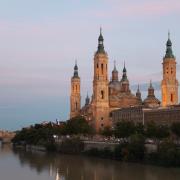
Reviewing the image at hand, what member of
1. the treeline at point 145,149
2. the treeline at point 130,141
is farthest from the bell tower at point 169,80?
the treeline at point 145,149

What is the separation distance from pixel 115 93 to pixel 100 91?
28.9 feet

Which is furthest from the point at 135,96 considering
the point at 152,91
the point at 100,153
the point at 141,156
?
the point at 141,156

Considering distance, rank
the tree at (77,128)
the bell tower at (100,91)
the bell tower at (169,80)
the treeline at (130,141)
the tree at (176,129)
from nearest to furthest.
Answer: the treeline at (130,141) → the tree at (176,129) → the tree at (77,128) → the bell tower at (169,80) → the bell tower at (100,91)

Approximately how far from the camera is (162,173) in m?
41.9

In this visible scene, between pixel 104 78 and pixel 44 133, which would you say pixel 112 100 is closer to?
pixel 104 78

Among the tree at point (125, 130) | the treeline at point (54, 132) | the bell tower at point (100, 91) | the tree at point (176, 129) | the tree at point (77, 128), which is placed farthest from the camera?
the bell tower at point (100, 91)

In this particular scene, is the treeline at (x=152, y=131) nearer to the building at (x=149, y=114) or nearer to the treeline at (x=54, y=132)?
the treeline at (x=54, y=132)

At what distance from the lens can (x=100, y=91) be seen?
3920 inches

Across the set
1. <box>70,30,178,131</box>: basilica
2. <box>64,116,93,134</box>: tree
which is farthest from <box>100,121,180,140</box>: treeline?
<box>70,30,178,131</box>: basilica

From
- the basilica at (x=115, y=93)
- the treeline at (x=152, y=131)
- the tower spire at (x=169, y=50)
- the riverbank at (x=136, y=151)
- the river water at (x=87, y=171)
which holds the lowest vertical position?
the river water at (x=87, y=171)

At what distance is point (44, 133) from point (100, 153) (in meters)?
32.8

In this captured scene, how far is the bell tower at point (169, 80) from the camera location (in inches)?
3659

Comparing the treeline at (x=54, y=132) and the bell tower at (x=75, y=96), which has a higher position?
the bell tower at (x=75, y=96)

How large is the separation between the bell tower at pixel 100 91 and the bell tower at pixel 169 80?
11694 millimetres
